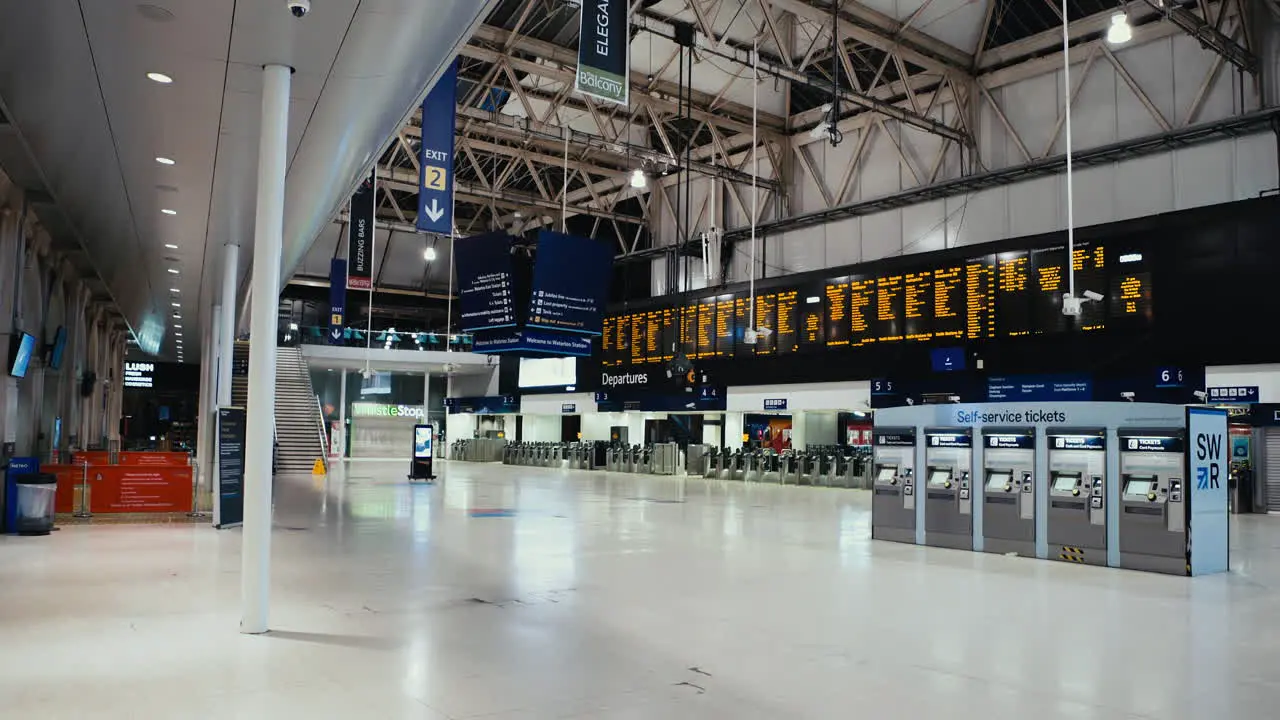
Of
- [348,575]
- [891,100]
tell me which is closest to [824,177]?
[891,100]

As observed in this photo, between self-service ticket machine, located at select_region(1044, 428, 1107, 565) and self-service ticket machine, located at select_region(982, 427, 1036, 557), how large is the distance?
19cm

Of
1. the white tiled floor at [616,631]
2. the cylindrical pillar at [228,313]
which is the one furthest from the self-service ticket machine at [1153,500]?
the cylindrical pillar at [228,313]

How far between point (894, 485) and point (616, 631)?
5.77 m

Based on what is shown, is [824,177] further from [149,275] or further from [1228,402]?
[149,275]

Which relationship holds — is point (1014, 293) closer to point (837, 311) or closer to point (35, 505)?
point (837, 311)

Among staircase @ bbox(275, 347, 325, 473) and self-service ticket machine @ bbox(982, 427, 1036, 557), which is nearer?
self-service ticket machine @ bbox(982, 427, 1036, 557)

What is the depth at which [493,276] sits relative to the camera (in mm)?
15375

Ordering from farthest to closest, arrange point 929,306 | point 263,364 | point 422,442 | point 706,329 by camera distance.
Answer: point 706,329, point 422,442, point 929,306, point 263,364

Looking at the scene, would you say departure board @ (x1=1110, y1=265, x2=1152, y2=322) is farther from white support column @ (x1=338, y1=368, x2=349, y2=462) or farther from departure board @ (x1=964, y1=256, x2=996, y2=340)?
white support column @ (x1=338, y1=368, x2=349, y2=462)

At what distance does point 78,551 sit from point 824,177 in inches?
742

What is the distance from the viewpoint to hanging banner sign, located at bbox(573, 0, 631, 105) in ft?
30.5

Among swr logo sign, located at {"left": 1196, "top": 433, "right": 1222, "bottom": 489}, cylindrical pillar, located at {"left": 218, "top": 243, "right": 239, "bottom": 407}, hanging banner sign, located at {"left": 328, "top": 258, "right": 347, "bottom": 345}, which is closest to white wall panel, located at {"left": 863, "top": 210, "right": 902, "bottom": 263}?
hanging banner sign, located at {"left": 328, "top": 258, "right": 347, "bottom": 345}

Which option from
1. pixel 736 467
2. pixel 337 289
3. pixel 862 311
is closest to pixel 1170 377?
pixel 862 311

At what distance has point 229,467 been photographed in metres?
11.0
